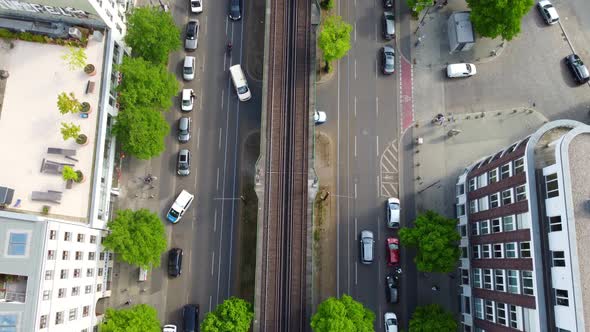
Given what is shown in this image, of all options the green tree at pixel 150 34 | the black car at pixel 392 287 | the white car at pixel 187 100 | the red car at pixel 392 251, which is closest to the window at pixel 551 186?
the red car at pixel 392 251

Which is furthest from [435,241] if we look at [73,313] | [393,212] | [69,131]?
[69,131]

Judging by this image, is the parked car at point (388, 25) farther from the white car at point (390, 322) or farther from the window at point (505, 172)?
the white car at point (390, 322)

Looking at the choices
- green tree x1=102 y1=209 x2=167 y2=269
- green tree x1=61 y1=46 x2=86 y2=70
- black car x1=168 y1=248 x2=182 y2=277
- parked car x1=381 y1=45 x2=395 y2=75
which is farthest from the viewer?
parked car x1=381 y1=45 x2=395 y2=75

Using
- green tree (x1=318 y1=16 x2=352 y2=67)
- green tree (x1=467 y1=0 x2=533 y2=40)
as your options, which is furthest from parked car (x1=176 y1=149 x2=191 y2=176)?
green tree (x1=467 y1=0 x2=533 y2=40)

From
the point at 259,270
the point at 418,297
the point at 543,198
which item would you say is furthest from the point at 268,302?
the point at 543,198

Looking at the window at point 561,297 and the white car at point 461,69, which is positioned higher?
the white car at point 461,69

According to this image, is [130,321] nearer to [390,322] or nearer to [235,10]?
[390,322]

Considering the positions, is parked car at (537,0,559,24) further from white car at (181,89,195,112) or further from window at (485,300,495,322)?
white car at (181,89,195,112)
